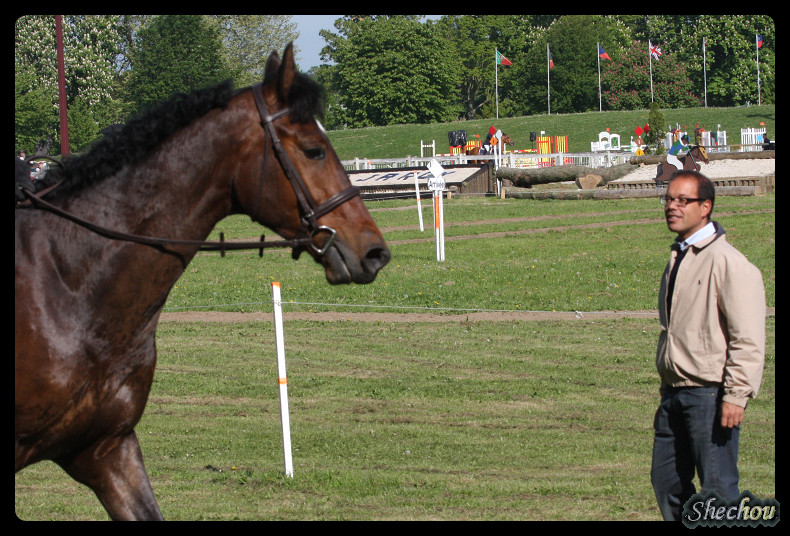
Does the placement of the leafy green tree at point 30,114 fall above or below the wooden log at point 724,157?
above

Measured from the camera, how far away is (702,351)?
467 cm

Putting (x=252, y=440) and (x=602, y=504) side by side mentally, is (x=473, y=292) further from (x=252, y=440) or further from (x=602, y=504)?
(x=602, y=504)

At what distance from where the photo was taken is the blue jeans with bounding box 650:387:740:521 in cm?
458

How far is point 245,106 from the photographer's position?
3.99 meters

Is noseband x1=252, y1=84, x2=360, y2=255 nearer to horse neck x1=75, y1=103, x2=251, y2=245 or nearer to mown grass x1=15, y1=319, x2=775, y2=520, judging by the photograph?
horse neck x1=75, y1=103, x2=251, y2=245

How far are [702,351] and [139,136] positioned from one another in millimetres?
2991

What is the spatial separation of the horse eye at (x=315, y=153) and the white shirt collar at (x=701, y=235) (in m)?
→ 2.11

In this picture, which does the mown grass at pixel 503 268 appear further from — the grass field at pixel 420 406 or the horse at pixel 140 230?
the horse at pixel 140 230

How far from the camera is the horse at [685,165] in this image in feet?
107

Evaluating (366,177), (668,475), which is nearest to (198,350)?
(668,475)

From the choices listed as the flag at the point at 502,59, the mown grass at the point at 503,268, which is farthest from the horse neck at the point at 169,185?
the flag at the point at 502,59

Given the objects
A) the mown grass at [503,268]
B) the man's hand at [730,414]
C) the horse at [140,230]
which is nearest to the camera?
the horse at [140,230]

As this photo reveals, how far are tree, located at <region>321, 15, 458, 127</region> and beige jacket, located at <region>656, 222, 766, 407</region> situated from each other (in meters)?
63.1
